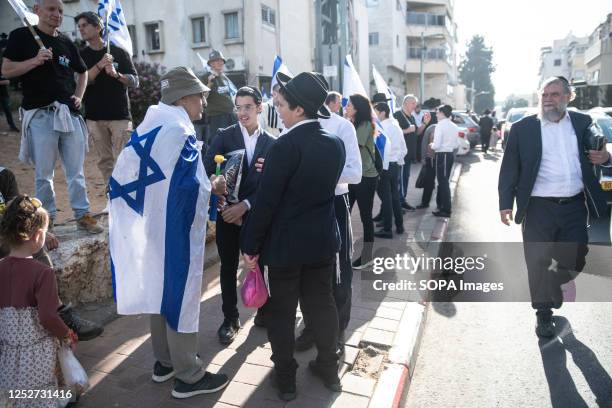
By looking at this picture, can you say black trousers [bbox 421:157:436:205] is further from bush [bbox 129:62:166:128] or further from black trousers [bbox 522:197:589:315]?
bush [bbox 129:62:166:128]

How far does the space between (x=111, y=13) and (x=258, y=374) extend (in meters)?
4.14

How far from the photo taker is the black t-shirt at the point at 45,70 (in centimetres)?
420

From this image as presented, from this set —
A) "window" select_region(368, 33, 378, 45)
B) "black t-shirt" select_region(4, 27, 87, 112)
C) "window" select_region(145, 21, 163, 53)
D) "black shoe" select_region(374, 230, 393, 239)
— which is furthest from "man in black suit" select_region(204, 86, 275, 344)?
"window" select_region(368, 33, 378, 45)

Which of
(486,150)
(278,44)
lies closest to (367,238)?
(486,150)

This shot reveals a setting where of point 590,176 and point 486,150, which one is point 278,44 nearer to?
point 486,150

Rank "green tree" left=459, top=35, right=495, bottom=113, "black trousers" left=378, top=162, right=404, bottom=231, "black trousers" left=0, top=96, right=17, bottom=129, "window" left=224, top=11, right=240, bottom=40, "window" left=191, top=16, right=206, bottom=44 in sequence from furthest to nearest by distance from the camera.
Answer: "green tree" left=459, top=35, right=495, bottom=113 → "window" left=191, top=16, right=206, bottom=44 → "window" left=224, top=11, right=240, bottom=40 → "black trousers" left=0, top=96, right=17, bottom=129 → "black trousers" left=378, top=162, right=404, bottom=231

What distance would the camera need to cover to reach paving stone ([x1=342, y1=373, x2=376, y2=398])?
3.26 m

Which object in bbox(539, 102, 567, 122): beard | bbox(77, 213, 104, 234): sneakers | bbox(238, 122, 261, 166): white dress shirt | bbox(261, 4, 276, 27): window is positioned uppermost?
bbox(261, 4, 276, 27): window

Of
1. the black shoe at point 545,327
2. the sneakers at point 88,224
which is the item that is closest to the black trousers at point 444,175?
the black shoe at point 545,327

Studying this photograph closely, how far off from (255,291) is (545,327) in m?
2.59

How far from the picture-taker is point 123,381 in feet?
11.0

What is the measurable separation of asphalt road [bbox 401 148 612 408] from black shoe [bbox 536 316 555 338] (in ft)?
0.21

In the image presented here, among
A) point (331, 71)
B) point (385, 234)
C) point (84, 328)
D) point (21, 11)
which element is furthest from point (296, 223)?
point (331, 71)

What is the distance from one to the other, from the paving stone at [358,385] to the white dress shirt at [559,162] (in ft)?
7.03
